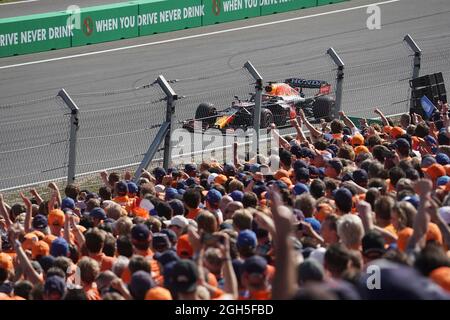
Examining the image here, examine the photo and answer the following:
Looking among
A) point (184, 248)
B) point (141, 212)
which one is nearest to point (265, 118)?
point (141, 212)

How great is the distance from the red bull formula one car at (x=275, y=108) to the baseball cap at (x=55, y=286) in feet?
34.2

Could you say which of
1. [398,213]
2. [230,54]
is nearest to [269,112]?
[230,54]

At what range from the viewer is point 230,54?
91.8 ft

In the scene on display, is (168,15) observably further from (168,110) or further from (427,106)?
(168,110)

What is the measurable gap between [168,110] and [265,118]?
13.7 ft

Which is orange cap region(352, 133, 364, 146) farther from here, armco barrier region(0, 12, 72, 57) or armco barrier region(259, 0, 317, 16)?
armco barrier region(259, 0, 317, 16)

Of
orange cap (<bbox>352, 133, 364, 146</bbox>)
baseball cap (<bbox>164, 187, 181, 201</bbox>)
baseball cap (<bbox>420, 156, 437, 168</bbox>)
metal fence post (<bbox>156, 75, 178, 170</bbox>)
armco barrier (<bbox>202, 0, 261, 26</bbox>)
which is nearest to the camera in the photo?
baseball cap (<bbox>420, 156, 437, 168</bbox>)

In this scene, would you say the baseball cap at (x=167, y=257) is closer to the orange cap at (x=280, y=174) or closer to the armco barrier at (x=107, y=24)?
the orange cap at (x=280, y=174)

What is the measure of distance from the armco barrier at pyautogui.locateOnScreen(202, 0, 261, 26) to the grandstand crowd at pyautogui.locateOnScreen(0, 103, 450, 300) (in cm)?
1781

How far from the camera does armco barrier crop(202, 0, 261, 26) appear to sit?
31.2 meters

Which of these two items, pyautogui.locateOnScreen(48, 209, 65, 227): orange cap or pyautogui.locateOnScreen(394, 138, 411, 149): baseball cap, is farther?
pyautogui.locateOnScreen(394, 138, 411, 149): baseball cap

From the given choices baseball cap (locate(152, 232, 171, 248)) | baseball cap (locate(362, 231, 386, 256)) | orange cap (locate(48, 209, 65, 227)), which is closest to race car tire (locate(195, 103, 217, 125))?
orange cap (locate(48, 209, 65, 227))

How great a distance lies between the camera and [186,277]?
21.7 feet

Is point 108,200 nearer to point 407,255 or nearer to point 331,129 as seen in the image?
point 331,129
